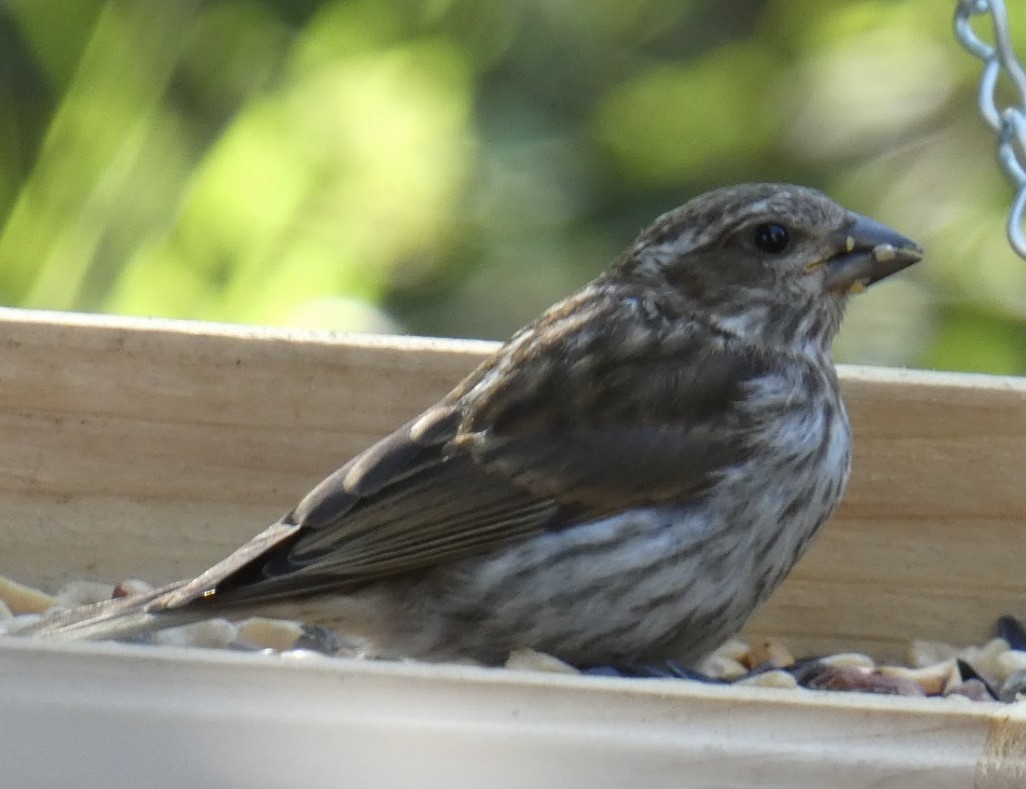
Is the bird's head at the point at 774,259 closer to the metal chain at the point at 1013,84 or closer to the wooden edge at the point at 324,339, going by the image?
the wooden edge at the point at 324,339

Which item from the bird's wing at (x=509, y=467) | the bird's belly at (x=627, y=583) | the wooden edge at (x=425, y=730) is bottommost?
the bird's belly at (x=627, y=583)

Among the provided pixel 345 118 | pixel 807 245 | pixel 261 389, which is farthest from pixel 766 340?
pixel 345 118

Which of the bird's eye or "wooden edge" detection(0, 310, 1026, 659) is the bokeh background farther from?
the bird's eye

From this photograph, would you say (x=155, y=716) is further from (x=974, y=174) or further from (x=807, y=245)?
(x=974, y=174)

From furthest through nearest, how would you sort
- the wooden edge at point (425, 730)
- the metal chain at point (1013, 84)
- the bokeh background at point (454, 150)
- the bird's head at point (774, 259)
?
the bokeh background at point (454, 150)
the bird's head at point (774, 259)
the metal chain at point (1013, 84)
the wooden edge at point (425, 730)

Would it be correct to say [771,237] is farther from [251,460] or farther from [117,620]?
[117,620]

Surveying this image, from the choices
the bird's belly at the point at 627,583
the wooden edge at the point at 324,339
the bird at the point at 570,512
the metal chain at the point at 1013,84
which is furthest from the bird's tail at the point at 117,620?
the metal chain at the point at 1013,84

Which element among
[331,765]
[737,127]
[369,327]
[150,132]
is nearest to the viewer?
[331,765]

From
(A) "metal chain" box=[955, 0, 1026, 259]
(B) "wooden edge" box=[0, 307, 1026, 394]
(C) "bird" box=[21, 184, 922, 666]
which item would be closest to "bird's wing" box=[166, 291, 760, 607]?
(C) "bird" box=[21, 184, 922, 666]
